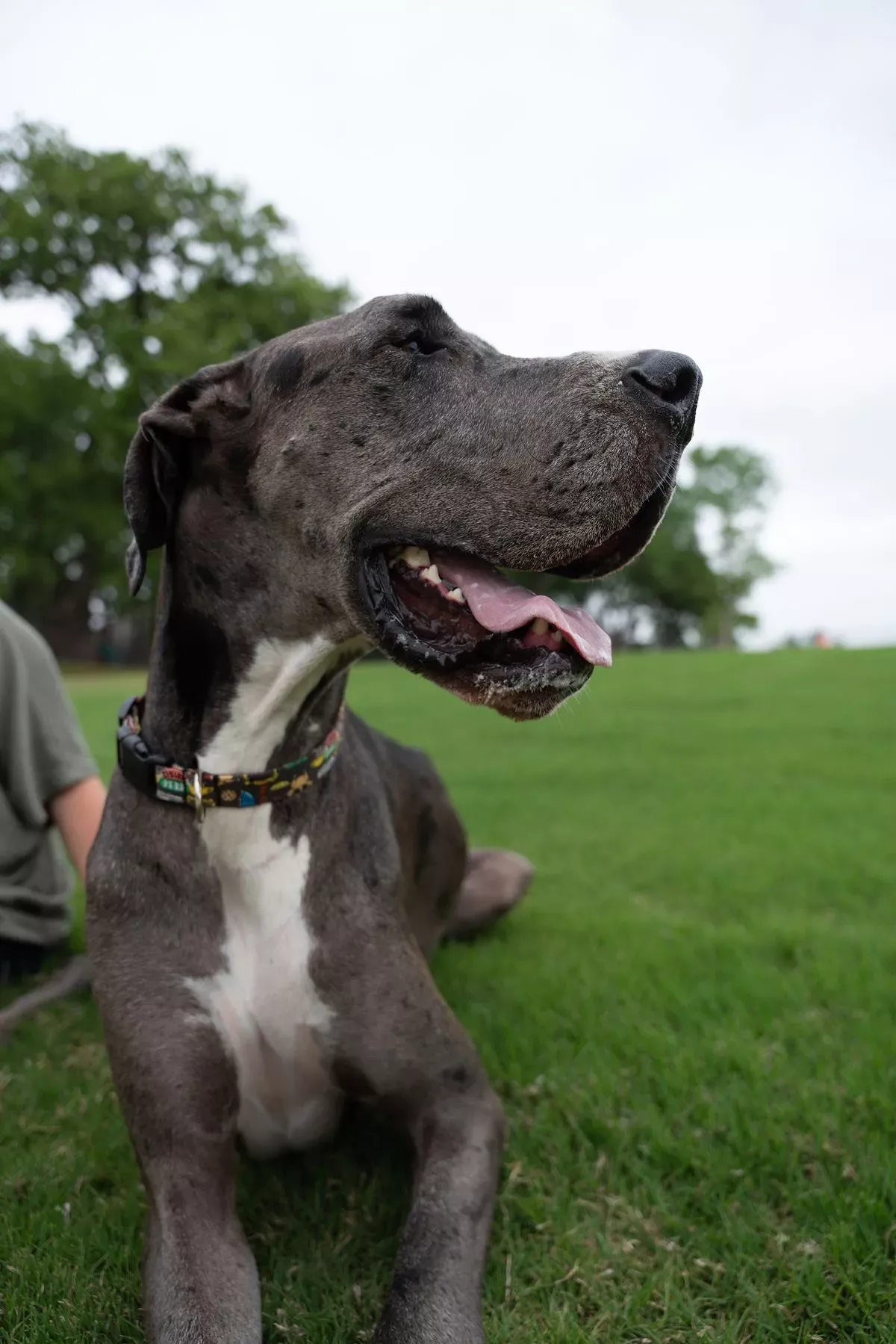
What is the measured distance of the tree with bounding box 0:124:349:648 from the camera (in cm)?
3209

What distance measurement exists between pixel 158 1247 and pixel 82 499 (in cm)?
3345

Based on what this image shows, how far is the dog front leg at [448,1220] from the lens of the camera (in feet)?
6.88

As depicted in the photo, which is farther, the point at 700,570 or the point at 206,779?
the point at 700,570

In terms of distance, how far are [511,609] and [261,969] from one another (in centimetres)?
109

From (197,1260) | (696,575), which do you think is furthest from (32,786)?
(696,575)

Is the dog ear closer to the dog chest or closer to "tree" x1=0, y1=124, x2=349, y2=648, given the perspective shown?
the dog chest

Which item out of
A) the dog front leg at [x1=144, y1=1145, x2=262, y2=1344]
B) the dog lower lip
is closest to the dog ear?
the dog lower lip

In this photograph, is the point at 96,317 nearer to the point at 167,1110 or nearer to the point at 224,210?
the point at 224,210

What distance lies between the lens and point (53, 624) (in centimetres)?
3650

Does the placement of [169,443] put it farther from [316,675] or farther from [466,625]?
[466,625]

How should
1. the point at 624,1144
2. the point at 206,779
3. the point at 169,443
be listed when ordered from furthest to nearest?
the point at 624,1144
the point at 169,443
the point at 206,779

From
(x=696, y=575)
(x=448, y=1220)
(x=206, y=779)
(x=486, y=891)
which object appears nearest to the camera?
(x=448, y=1220)

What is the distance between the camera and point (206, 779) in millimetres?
2578

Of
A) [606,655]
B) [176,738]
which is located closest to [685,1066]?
[606,655]
